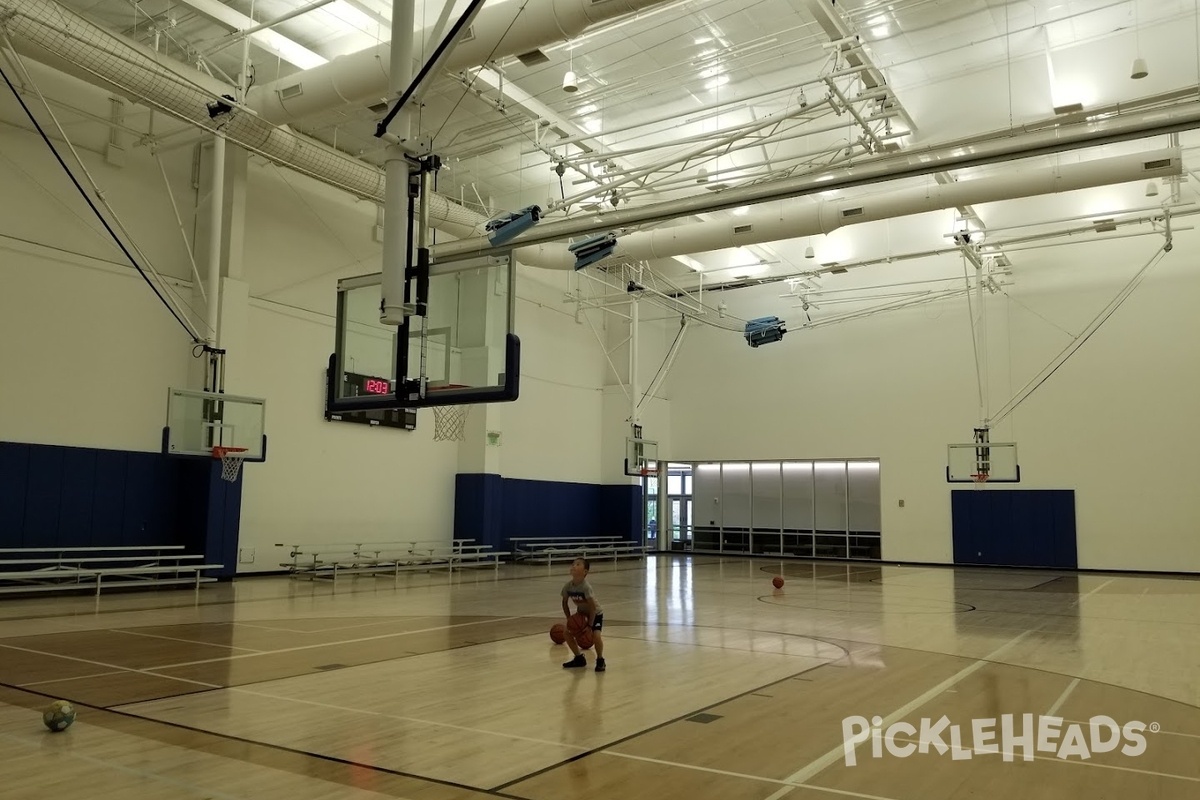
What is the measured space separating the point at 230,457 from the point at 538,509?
37.5 ft

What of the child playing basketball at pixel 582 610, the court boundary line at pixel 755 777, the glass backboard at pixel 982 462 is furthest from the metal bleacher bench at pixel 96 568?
the glass backboard at pixel 982 462

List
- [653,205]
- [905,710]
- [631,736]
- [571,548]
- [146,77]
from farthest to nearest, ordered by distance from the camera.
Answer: [571,548] < [653,205] < [146,77] < [905,710] < [631,736]

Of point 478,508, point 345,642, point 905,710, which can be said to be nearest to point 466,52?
point 345,642

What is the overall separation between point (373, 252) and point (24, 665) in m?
12.4

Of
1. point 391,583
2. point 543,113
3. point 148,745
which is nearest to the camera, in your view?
point 148,745

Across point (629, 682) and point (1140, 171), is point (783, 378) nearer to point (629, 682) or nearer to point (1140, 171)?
point (1140, 171)

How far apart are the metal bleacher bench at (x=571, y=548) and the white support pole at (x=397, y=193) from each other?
14295mm

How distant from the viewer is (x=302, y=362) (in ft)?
56.8

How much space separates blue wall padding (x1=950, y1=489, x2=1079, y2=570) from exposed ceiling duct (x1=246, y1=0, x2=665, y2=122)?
55.3 feet

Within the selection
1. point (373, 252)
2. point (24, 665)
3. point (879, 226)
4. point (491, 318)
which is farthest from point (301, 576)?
point (879, 226)

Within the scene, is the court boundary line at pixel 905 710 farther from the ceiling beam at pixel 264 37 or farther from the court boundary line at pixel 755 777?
the ceiling beam at pixel 264 37

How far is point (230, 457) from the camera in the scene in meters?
13.1

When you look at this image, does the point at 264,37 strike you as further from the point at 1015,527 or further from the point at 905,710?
the point at 1015,527

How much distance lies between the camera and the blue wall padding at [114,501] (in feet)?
42.9
